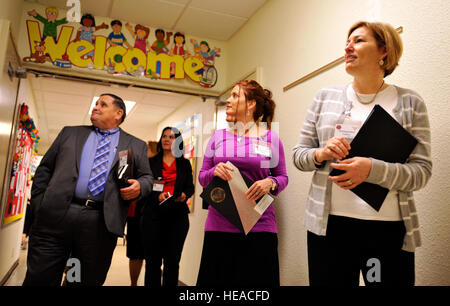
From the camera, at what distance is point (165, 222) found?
9.54ft

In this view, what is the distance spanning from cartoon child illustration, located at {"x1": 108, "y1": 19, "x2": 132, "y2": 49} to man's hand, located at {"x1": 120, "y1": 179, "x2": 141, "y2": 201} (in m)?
2.05

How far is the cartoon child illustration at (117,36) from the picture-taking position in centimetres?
344

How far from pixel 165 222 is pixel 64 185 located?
1.22 meters

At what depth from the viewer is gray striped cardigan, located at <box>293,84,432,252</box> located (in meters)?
1.13

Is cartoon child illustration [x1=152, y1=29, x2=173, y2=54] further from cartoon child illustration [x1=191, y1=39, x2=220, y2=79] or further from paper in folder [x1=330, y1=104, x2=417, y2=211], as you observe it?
paper in folder [x1=330, y1=104, x2=417, y2=211]

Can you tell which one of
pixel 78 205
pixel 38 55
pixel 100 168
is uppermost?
pixel 38 55

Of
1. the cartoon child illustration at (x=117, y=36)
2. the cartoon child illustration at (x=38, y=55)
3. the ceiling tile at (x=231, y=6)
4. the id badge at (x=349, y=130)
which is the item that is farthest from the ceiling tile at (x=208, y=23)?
the id badge at (x=349, y=130)

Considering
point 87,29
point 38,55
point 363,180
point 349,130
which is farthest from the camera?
point 87,29

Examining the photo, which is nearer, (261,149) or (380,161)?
(380,161)

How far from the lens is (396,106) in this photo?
123 centimetres

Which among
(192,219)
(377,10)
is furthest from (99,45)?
(377,10)

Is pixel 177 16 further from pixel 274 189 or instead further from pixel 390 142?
pixel 390 142

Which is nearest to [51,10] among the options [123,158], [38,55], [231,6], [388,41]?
[38,55]

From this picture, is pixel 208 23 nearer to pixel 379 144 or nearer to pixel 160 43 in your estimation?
pixel 160 43
